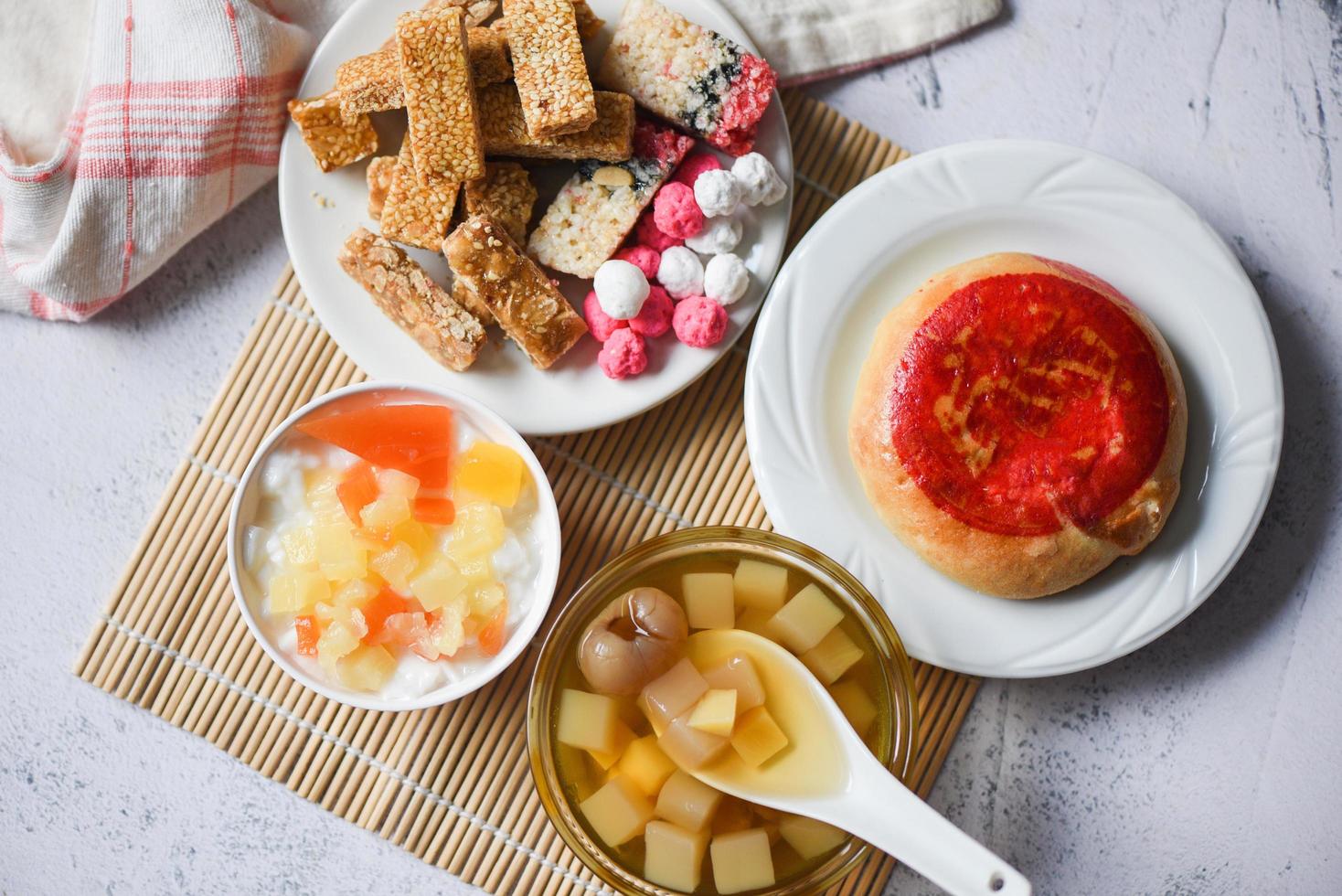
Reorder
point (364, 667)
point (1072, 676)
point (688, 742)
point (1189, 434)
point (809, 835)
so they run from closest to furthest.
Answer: point (688, 742) < point (809, 835) < point (364, 667) < point (1189, 434) < point (1072, 676)

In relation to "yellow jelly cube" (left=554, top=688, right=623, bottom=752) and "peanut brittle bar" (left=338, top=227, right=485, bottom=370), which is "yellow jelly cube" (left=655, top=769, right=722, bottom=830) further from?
"peanut brittle bar" (left=338, top=227, right=485, bottom=370)

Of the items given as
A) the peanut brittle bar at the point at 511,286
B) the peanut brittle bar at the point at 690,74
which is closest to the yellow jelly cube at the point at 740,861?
the peanut brittle bar at the point at 511,286

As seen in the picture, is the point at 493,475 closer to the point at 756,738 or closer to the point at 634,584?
the point at 634,584

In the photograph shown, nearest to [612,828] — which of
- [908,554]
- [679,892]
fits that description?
[679,892]

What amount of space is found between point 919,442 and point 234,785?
1.56 metres

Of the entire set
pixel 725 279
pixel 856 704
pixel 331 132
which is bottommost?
pixel 856 704

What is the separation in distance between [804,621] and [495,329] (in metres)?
0.81

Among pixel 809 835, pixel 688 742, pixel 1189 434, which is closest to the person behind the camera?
pixel 688 742

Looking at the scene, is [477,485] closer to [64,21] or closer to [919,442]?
[919,442]

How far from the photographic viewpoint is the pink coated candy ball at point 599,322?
1.80m

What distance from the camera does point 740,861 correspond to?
1574 mm

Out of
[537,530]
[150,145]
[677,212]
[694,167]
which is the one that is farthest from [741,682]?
[150,145]

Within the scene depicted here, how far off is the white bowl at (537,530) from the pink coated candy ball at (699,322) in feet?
→ 1.20

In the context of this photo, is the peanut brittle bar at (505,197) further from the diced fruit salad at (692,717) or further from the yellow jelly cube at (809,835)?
the yellow jelly cube at (809,835)
